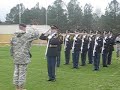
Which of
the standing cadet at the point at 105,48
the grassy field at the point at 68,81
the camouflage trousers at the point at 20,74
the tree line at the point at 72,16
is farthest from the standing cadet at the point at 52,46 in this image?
the tree line at the point at 72,16

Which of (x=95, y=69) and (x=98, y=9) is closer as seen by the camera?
(x=95, y=69)

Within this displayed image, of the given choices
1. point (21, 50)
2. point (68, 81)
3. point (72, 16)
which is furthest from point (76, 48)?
point (72, 16)

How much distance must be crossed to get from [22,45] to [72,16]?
89.9 metres

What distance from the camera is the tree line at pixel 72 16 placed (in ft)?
290

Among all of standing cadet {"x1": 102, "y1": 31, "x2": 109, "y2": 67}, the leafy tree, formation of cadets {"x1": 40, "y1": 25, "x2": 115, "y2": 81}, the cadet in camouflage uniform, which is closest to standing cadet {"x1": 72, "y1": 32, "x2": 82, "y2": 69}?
formation of cadets {"x1": 40, "y1": 25, "x2": 115, "y2": 81}

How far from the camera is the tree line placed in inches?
3482

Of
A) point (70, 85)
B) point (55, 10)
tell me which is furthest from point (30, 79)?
point (55, 10)

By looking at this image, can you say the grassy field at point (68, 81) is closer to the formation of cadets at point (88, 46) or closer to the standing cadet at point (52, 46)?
the standing cadet at point (52, 46)

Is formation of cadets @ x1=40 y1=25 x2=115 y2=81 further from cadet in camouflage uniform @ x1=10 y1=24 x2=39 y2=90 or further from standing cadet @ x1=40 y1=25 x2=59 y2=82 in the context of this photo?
cadet in camouflage uniform @ x1=10 y1=24 x2=39 y2=90

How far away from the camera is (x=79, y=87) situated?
41.9 ft

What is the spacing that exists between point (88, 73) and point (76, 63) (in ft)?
7.09

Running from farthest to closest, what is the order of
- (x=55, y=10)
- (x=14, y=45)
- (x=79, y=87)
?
(x=55, y=10) → (x=79, y=87) → (x=14, y=45)

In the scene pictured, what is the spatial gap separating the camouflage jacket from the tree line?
6954cm

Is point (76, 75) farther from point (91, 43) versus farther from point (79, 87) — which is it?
point (91, 43)
